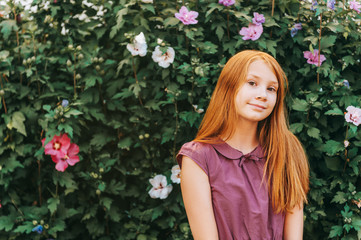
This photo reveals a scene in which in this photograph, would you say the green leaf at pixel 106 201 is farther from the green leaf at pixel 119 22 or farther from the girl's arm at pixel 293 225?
the girl's arm at pixel 293 225

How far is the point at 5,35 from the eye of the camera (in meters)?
2.68

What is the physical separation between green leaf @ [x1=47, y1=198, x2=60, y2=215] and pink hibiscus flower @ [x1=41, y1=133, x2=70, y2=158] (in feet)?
0.90

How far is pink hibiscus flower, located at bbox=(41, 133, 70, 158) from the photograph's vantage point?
2.53m

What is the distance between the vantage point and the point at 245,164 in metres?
1.87

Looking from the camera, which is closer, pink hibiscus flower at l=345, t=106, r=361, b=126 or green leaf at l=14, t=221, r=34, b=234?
pink hibiscus flower at l=345, t=106, r=361, b=126

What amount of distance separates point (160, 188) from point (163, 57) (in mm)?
765

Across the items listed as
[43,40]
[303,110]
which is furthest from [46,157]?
[303,110]

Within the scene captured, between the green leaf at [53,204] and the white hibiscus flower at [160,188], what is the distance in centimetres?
55

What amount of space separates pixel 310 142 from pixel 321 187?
0.85 feet

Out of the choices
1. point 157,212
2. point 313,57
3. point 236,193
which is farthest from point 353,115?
point 157,212

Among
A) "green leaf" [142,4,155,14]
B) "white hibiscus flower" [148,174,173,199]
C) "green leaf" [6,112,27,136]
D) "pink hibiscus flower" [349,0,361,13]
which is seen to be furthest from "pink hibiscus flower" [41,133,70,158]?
"pink hibiscus flower" [349,0,361,13]

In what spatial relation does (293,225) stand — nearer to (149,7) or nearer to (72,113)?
(72,113)

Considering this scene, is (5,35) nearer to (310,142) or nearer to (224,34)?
(224,34)

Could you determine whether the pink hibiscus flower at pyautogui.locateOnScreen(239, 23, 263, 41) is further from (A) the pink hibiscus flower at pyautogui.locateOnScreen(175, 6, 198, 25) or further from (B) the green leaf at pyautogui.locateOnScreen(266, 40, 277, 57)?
(A) the pink hibiscus flower at pyautogui.locateOnScreen(175, 6, 198, 25)
